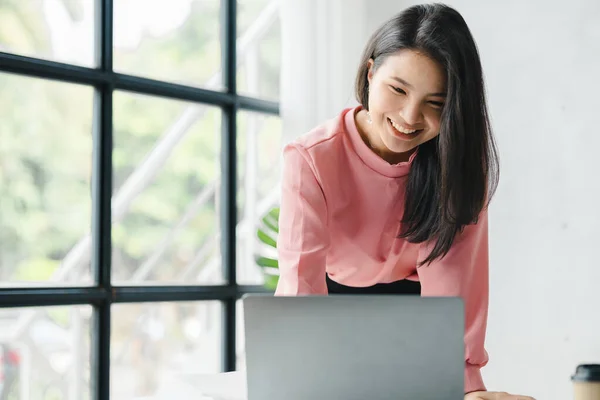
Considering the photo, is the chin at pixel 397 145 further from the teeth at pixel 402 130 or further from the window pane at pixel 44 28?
the window pane at pixel 44 28

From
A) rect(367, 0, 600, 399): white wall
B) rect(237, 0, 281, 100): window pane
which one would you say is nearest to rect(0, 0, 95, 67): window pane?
rect(237, 0, 281, 100): window pane

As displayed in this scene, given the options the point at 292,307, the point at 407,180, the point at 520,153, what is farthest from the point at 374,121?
the point at 520,153

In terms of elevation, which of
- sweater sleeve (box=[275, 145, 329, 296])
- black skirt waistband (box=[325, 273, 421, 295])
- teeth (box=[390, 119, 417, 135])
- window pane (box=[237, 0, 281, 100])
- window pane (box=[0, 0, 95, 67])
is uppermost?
window pane (box=[0, 0, 95, 67])

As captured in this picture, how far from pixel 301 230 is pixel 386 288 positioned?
42 centimetres

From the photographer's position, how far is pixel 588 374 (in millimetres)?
974

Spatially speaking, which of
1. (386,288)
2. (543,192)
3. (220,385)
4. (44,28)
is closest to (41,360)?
(44,28)

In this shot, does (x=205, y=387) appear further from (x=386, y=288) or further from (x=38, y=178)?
(x=38, y=178)

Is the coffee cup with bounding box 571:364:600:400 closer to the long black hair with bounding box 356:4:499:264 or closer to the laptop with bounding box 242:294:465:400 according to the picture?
the laptop with bounding box 242:294:465:400

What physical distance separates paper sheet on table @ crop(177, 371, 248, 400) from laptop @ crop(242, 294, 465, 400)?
44 cm

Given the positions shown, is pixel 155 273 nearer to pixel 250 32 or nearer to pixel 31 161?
pixel 31 161

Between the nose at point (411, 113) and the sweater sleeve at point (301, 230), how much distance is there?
21 centimetres

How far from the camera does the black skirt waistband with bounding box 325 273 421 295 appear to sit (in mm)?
1819

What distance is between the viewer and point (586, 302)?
2838 millimetres

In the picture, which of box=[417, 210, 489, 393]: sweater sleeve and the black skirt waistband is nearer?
box=[417, 210, 489, 393]: sweater sleeve
